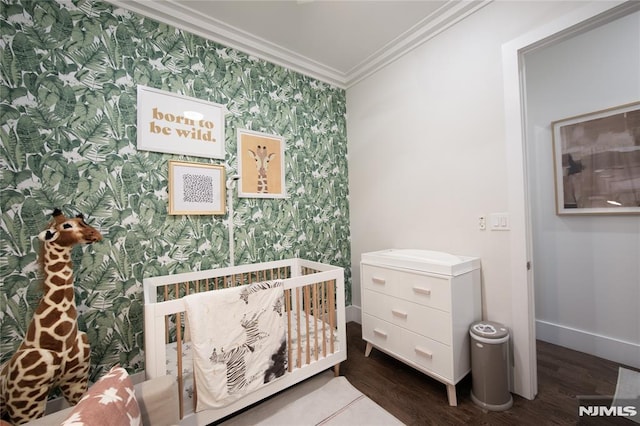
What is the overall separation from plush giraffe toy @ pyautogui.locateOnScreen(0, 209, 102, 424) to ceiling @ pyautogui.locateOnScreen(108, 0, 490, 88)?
1648mm

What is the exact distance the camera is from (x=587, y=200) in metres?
2.15

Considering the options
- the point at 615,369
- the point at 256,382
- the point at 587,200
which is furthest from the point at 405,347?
the point at 587,200

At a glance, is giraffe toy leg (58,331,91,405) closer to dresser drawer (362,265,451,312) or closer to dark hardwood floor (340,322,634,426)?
dark hardwood floor (340,322,634,426)

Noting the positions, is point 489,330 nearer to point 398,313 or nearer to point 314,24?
point 398,313

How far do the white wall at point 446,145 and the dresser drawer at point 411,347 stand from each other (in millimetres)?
506

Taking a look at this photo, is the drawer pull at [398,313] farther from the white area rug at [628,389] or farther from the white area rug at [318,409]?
the white area rug at [628,389]

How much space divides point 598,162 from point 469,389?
2065 millimetres

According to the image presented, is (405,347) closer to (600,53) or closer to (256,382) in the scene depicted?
(256,382)

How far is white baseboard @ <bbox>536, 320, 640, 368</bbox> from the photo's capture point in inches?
75.5

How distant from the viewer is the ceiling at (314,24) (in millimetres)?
1902

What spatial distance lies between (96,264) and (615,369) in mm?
3729

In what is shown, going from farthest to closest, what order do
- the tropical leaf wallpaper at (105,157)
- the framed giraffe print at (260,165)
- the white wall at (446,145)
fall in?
the framed giraffe print at (260,165) → the white wall at (446,145) → the tropical leaf wallpaper at (105,157)

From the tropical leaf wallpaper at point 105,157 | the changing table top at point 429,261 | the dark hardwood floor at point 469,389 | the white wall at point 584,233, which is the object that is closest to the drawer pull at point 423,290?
the changing table top at point 429,261

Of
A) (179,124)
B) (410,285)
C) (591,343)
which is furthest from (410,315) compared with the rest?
(179,124)
